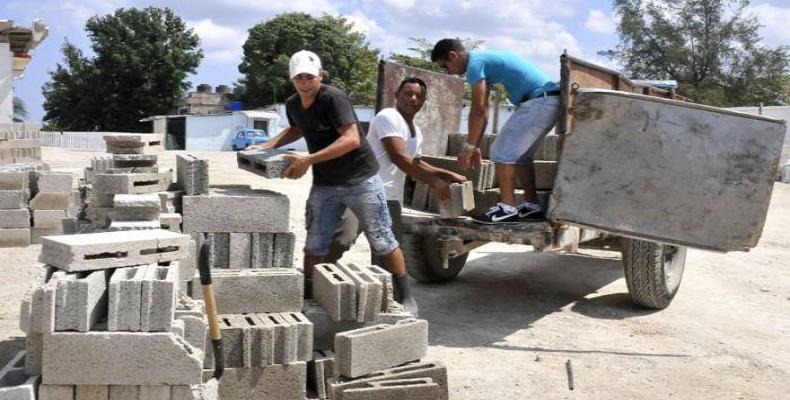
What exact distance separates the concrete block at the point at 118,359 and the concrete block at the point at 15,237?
251 inches

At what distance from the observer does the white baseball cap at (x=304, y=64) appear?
465 centimetres

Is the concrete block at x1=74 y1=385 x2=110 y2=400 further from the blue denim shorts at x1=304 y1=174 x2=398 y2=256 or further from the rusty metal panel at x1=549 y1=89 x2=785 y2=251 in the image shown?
the rusty metal panel at x1=549 y1=89 x2=785 y2=251

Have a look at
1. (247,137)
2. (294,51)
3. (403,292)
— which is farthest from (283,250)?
(294,51)

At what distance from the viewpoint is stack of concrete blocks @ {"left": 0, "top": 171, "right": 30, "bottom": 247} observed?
29.6 ft

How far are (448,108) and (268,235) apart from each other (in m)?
3.87

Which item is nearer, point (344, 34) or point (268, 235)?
point (268, 235)

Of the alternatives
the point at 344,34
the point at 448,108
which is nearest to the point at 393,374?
the point at 448,108

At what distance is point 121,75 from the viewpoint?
47500 millimetres

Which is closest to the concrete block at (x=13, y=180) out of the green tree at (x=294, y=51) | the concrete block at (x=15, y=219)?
the concrete block at (x=15, y=219)

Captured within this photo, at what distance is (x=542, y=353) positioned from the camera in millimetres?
5645

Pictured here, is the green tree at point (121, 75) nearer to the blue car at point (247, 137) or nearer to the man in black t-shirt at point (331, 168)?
the blue car at point (247, 137)

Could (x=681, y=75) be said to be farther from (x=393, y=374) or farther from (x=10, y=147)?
(x=393, y=374)

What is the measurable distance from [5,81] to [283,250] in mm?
18488

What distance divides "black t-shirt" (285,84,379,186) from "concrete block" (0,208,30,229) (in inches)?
214
